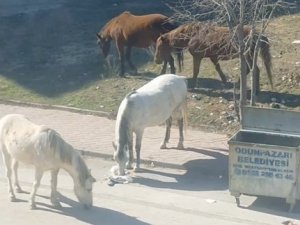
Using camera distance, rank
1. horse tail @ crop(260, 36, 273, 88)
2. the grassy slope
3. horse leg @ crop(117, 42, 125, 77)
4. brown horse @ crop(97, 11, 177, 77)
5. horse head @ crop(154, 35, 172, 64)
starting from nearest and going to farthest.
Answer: the grassy slope → horse tail @ crop(260, 36, 273, 88) → horse head @ crop(154, 35, 172, 64) → brown horse @ crop(97, 11, 177, 77) → horse leg @ crop(117, 42, 125, 77)

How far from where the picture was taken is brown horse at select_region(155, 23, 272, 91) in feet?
63.7

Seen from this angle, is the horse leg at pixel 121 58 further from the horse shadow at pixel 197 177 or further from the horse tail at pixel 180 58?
the horse shadow at pixel 197 177

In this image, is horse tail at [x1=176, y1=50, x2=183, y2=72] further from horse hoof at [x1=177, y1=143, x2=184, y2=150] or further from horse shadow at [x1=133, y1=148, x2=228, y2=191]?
horse shadow at [x1=133, y1=148, x2=228, y2=191]

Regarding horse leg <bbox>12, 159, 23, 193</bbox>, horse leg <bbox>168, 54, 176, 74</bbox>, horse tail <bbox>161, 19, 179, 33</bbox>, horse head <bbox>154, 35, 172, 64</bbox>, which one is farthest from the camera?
horse tail <bbox>161, 19, 179, 33</bbox>

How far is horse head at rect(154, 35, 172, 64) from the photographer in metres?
20.6

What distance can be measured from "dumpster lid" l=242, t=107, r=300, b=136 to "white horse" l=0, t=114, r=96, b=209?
2.98 m

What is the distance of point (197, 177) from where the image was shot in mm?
16062

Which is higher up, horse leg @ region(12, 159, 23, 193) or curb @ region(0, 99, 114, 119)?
horse leg @ region(12, 159, 23, 193)

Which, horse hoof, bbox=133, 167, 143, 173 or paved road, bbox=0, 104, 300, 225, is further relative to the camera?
horse hoof, bbox=133, 167, 143, 173

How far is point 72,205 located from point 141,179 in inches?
68.6

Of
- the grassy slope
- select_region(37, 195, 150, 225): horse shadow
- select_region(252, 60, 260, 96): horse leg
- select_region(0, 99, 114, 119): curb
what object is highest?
select_region(252, 60, 260, 96): horse leg

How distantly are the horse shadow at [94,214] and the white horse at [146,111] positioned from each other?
146 cm

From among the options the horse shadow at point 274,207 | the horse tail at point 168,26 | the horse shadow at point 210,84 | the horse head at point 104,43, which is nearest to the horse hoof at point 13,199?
the horse shadow at point 274,207

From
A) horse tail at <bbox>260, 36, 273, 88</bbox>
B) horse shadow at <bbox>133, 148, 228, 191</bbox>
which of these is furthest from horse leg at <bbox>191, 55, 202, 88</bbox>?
horse shadow at <bbox>133, 148, 228, 191</bbox>
